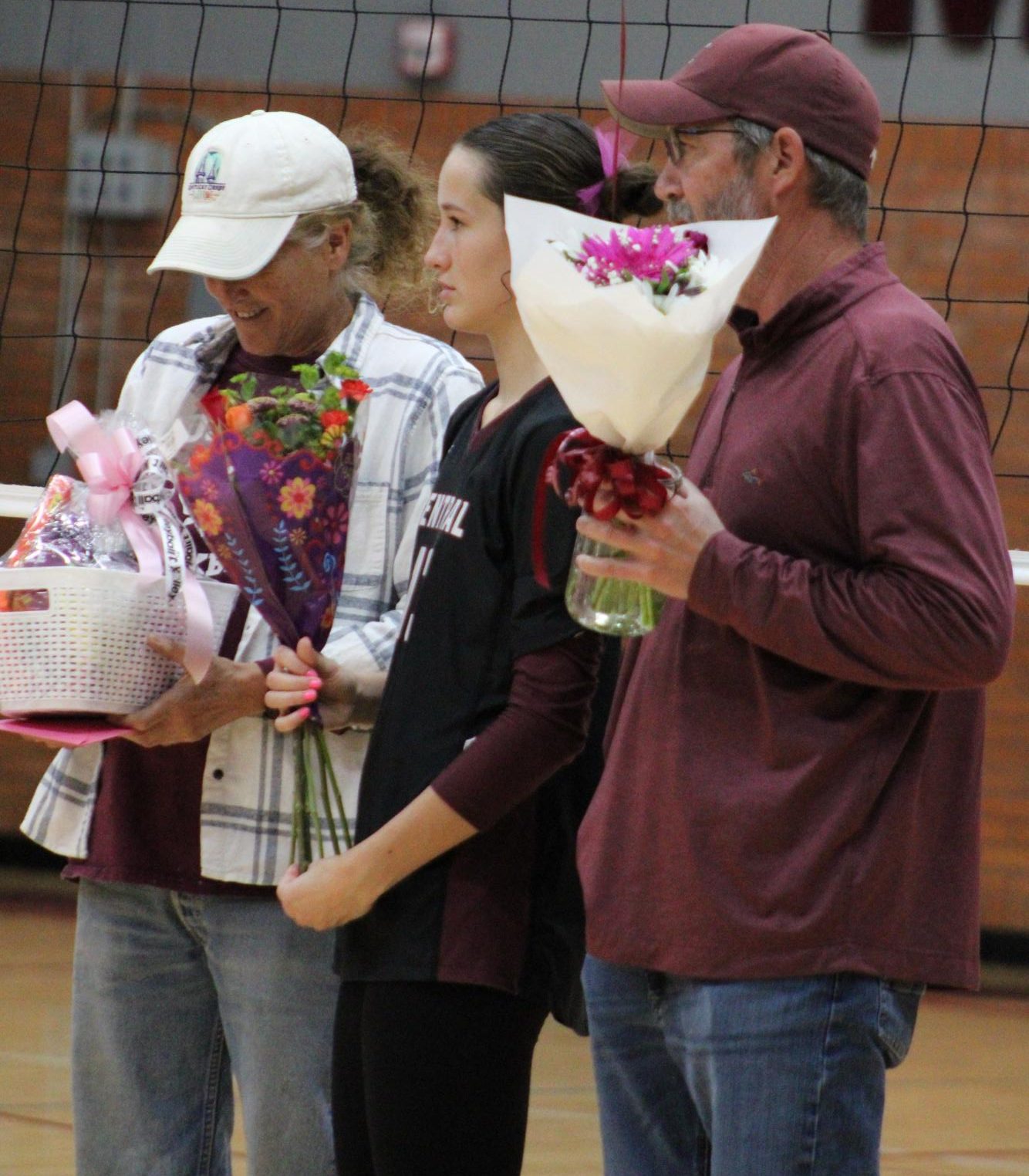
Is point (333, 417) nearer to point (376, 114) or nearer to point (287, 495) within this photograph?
point (287, 495)

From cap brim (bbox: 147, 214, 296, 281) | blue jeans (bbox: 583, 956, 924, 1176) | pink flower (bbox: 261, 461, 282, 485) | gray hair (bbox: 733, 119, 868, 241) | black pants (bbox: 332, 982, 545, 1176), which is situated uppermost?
gray hair (bbox: 733, 119, 868, 241)

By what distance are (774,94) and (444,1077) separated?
852 millimetres

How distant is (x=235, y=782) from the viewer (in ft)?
6.19

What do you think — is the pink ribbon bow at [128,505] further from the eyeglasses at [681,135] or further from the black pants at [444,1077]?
the eyeglasses at [681,135]

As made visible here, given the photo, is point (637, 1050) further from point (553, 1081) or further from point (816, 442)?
point (553, 1081)

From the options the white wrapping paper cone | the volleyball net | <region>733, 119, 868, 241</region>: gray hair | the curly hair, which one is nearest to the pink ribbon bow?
the curly hair

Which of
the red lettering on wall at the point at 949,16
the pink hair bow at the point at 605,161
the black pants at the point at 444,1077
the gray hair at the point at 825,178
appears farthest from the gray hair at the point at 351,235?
the red lettering on wall at the point at 949,16

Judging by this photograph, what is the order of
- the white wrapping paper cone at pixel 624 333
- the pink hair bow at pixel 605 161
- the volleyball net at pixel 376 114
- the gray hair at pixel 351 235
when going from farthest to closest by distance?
the volleyball net at pixel 376 114 → the gray hair at pixel 351 235 → the pink hair bow at pixel 605 161 → the white wrapping paper cone at pixel 624 333

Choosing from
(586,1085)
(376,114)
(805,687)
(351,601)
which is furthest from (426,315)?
(805,687)

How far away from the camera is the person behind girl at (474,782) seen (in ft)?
5.18

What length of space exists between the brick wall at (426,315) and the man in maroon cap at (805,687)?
315cm

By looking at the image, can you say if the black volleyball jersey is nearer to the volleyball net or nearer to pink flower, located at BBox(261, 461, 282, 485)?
pink flower, located at BBox(261, 461, 282, 485)

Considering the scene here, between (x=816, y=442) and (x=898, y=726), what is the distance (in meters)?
0.22

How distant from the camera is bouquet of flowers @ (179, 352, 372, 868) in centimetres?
175
